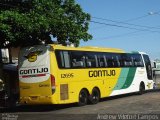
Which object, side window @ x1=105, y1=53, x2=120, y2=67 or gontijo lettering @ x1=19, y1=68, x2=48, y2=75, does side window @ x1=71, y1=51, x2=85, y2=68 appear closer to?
gontijo lettering @ x1=19, y1=68, x2=48, y2=75

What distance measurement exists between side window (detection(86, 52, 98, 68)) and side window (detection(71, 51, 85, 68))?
47 centimetres

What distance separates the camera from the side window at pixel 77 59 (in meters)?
21.9

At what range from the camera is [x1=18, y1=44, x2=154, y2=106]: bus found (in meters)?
20.6

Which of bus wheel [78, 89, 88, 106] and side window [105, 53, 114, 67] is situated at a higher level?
side window [105, 53, 114, 67]

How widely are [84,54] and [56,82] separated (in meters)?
3.17

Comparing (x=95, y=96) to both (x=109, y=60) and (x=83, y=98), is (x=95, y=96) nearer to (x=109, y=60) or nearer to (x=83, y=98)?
(x=83, y=98)

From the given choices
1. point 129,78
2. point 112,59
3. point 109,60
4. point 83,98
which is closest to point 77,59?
point 83,98

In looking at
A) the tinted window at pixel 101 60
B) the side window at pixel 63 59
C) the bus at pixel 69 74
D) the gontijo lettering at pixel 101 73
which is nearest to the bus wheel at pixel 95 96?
the bus at pixel 69 74

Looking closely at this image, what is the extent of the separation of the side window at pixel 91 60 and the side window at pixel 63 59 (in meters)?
1.93

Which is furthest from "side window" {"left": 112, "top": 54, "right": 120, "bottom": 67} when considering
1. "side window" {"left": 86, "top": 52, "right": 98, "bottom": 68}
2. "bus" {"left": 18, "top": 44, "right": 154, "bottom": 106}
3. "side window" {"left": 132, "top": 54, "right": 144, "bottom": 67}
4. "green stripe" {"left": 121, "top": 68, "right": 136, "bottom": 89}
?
"side window" {"left": 132, "top": 54, "right": 144, "bottom": 67}

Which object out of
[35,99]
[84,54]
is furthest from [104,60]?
[35,99]

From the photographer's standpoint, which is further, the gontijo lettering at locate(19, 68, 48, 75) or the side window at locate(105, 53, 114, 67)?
the side window at locate(105, 53, 114, 67)

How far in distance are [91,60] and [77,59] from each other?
1475 mm

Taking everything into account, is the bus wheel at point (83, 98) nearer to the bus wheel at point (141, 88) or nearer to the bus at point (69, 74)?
the bus at point (69, 74)
